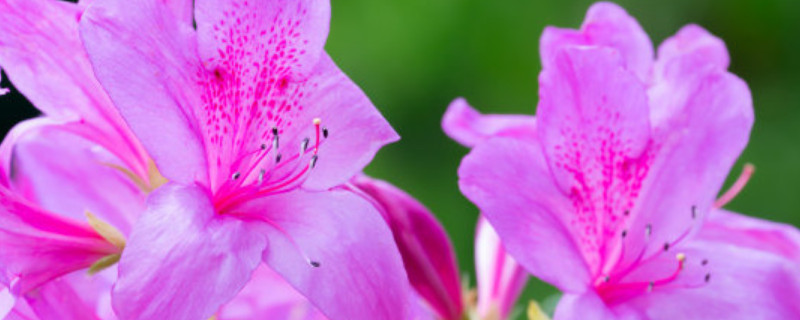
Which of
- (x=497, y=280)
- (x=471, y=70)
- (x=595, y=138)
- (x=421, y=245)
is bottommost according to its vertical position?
(x=471, y=70)

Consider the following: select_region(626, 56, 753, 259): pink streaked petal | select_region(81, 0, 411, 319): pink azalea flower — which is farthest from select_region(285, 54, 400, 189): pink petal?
select_region(626, 56, 753, 259): pink streaked petal

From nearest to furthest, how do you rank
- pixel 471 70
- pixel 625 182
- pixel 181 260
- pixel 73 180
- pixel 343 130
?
pixel 181 260, pixel 343 130, pixel 625 182, pixel 73 180, pixel 471 70

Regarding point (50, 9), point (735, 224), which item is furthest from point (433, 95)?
point (50, 9)

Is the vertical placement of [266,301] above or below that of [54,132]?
below

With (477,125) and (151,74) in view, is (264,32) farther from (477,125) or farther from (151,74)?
(477,125)

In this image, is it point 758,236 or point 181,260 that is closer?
point 181,260

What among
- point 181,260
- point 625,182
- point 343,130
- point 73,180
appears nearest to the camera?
point 181,260

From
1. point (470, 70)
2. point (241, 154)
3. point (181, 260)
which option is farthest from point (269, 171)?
point (470, 70)

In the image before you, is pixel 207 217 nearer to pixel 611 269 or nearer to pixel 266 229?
pixel 266 229
